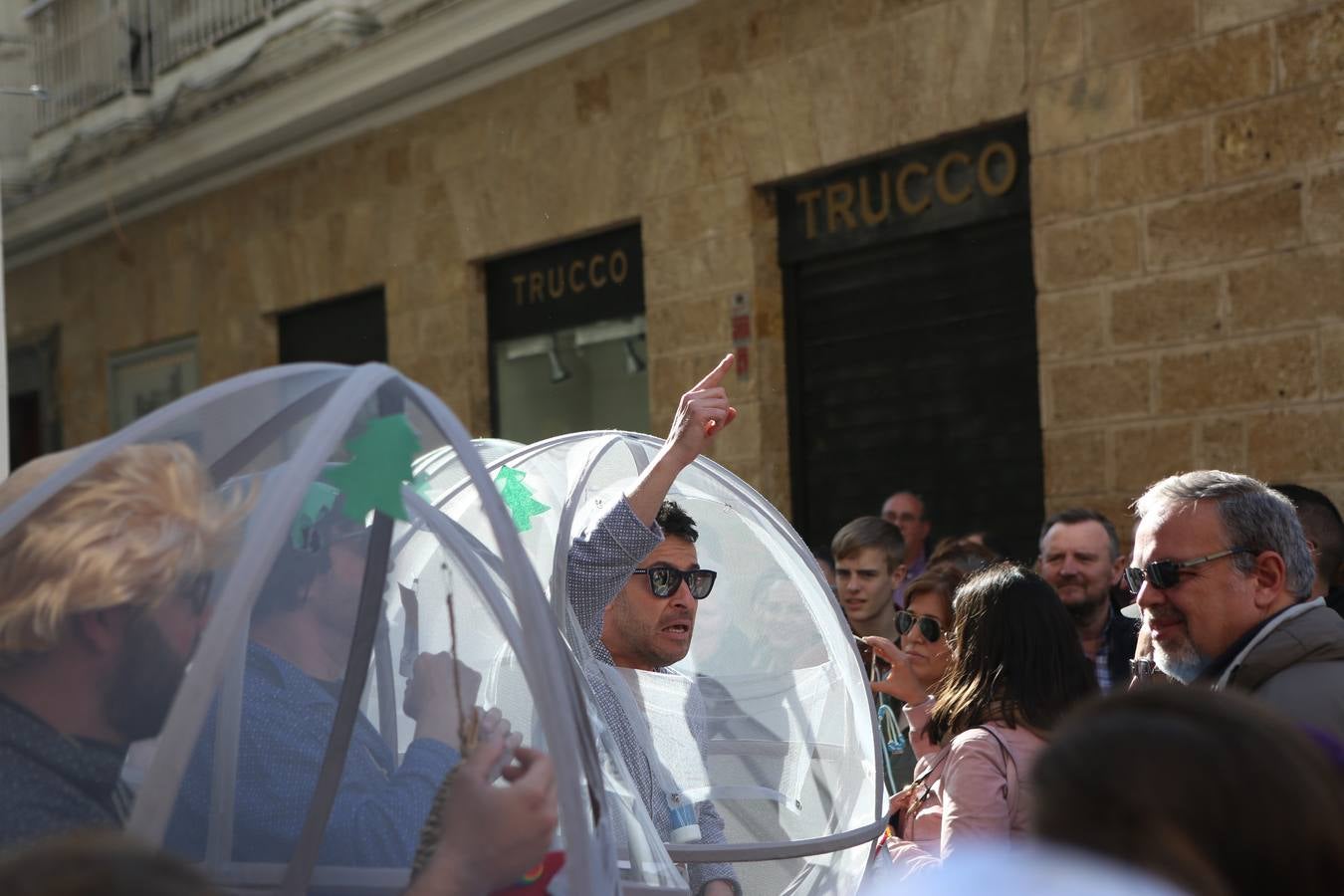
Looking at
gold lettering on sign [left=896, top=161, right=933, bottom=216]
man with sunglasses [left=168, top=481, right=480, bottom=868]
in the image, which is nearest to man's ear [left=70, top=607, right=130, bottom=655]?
A: man with sunglasses [left=168, top=481, right=480, bottom=868]

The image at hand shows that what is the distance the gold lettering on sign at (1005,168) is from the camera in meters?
7.58

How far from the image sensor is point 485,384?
1048 cm

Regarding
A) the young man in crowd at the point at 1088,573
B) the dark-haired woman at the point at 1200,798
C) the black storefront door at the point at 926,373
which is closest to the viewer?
the dark-haired woman at the point at 1200,798

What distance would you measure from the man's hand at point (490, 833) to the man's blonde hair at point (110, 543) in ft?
1.31

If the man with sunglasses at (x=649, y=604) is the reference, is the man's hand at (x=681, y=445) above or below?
above

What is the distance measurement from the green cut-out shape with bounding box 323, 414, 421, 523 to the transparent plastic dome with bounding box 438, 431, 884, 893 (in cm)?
122

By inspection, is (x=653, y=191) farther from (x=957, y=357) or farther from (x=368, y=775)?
(x=368, y=775)

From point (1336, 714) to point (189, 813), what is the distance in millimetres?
1902

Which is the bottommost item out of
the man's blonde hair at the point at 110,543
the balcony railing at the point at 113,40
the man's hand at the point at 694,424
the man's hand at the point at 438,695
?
the man's hand at the point at 438,695

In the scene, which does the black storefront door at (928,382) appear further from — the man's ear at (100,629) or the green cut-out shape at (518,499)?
the man's ear at (100,629)

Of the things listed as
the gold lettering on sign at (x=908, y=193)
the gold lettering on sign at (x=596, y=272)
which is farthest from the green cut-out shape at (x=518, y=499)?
the gold lettering on sign at (x=596, y=272)

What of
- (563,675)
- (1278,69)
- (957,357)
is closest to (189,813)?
(563,675)

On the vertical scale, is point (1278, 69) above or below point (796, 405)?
above

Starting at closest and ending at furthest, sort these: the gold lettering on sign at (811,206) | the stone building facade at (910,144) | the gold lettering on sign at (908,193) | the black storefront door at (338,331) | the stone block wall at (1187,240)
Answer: the stone block wall at (1187,240) → the stone building facade at (910,144) → the gold lettering on sign at (908,193) → the gold lettering on sign at (811,206) → the black storefront door at (338,331)
